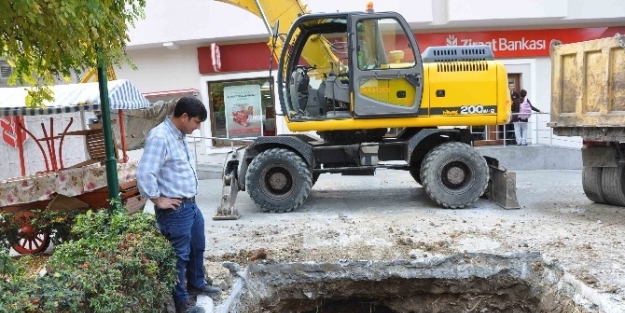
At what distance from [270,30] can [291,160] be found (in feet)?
7.04

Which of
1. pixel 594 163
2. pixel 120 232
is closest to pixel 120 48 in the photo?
pixel 120 232

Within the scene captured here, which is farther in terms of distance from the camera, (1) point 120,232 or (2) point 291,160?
(2) point 291,160

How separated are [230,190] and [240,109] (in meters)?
6.72

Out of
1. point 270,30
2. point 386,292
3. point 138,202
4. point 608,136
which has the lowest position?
point 386,292

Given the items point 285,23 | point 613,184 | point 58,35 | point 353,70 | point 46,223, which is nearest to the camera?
point 58,35

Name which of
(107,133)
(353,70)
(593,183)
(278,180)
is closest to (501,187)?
(593,183)

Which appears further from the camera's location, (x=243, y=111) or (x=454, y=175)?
(x=243, y=111)

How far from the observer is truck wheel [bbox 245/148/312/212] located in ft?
24.0

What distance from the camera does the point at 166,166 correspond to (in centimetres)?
354

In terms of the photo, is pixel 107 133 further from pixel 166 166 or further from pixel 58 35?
pixel 58 35

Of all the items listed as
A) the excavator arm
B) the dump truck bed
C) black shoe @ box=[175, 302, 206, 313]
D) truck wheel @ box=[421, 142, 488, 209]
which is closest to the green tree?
black shoe @ box=[175, 302, 206, 313]

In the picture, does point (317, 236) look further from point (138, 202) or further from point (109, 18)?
point (109, 18)

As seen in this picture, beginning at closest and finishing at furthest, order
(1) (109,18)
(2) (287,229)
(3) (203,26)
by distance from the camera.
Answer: (1) (109,18) → (2) (287,229) → (3) (203,26)

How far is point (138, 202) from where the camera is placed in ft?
22.1
